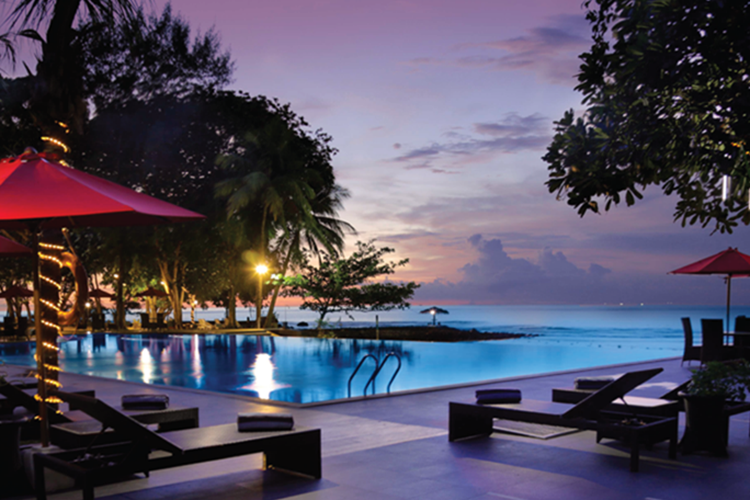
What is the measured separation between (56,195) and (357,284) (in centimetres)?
2360

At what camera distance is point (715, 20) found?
4.18 m

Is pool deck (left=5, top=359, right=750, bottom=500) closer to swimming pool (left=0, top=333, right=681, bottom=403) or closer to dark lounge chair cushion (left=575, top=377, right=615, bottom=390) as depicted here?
dark lounge chair cushion (left=575, top=377, right=615, bottom=390)

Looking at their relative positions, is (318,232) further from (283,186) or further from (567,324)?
(567,324)

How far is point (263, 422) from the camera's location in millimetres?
5020

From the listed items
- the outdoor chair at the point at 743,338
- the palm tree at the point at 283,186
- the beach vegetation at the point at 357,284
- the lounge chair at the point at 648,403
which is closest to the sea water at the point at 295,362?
the outdoor chair at the point at 743,338

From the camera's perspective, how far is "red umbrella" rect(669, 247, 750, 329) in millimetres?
13148

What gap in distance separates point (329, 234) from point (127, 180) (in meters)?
8.84

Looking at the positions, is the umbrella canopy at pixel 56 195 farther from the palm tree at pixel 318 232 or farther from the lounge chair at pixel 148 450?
the palm tree at pixel 318 232

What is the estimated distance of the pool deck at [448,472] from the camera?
14.9ft

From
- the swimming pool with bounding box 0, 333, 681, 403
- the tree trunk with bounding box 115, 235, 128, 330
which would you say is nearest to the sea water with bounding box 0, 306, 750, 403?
the swimming pool with bounding box 0, 333, 681, 403

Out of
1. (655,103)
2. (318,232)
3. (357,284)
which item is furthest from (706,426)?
(318,232)

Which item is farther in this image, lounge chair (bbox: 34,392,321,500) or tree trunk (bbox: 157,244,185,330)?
tree trunk (bbox: 157,244,185,330)

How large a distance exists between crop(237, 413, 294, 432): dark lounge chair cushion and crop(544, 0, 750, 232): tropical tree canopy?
2647 millimetres

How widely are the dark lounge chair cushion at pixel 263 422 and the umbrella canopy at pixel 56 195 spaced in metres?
1.55
